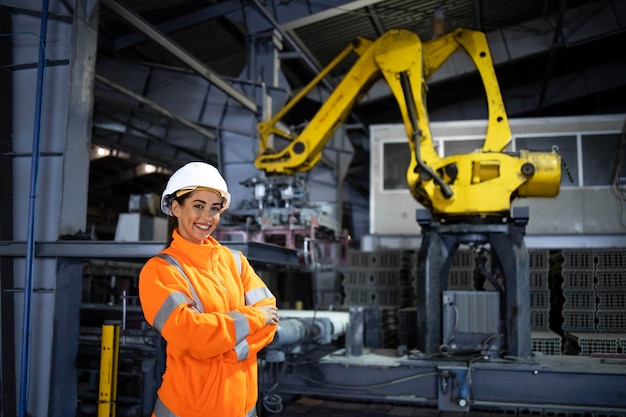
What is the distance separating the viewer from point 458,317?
674 cm

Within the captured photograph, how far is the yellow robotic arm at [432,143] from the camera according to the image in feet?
22.0

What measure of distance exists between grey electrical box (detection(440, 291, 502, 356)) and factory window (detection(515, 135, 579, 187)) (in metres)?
6.85

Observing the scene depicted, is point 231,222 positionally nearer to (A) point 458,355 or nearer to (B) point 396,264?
(B) point 396,264

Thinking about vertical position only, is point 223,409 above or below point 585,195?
below

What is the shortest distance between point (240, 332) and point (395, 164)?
37.0ft

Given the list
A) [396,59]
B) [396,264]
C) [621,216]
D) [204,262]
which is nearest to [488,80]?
[396,59]

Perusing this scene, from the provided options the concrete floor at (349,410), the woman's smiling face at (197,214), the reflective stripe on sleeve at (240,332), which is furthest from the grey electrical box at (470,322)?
the woman's smiling face at (197,214)

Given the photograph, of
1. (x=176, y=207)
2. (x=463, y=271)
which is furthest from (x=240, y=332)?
(x=463, y=271)

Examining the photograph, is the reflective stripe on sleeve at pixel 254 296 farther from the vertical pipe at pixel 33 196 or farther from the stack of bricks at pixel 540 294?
the stack of bricks at pixel 540 294

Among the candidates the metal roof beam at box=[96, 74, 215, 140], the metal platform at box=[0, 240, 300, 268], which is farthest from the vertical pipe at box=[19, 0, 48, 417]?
the metal roof beam at box=[96, 74, 215, 140]

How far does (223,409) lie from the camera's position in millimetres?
2516

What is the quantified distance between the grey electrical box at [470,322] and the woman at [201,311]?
14.4 ft

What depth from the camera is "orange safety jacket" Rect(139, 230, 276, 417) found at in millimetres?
2418

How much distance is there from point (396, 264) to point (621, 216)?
19.4 ft
